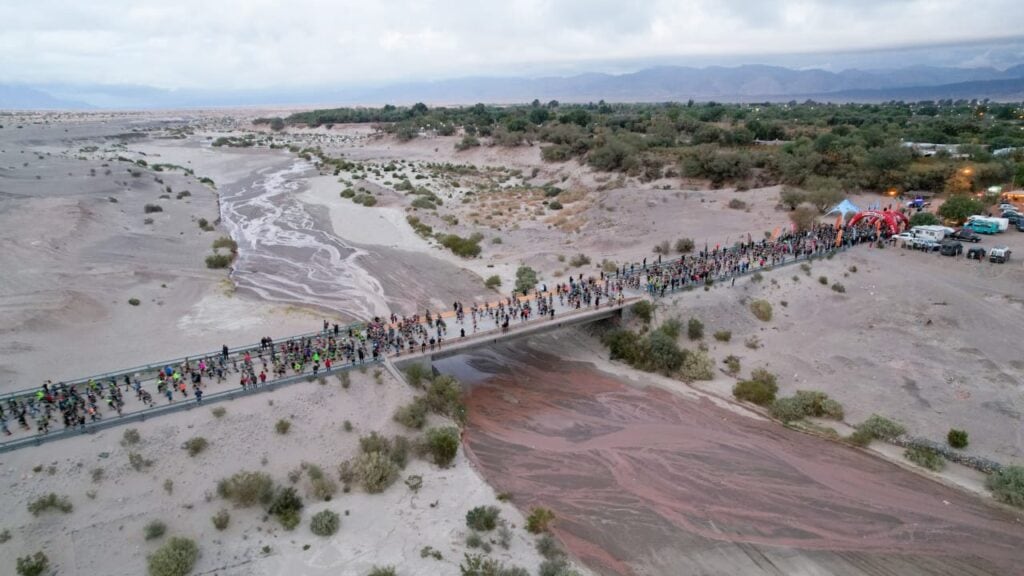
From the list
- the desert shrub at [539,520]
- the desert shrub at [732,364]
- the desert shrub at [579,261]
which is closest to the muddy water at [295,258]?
the desert shrub at [579,261]

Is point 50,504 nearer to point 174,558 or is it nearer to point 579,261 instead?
point 174,558

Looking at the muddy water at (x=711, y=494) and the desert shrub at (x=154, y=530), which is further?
the muddy water at (x=711, y=494)

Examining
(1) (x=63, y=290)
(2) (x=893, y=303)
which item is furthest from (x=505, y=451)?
(1) (x=63, y=290)

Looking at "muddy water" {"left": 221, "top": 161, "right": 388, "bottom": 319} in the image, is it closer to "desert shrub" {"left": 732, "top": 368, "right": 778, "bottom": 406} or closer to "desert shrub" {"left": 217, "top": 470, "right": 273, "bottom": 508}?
"desert shrub" {"left": 217, "top": 470, "right": 273, "bottom": 508}

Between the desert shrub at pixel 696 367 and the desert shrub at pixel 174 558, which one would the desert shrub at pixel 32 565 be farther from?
the desert shrub at pixel 696 367

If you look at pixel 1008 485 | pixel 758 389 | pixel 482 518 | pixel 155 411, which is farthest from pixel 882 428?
pixel 155 411
